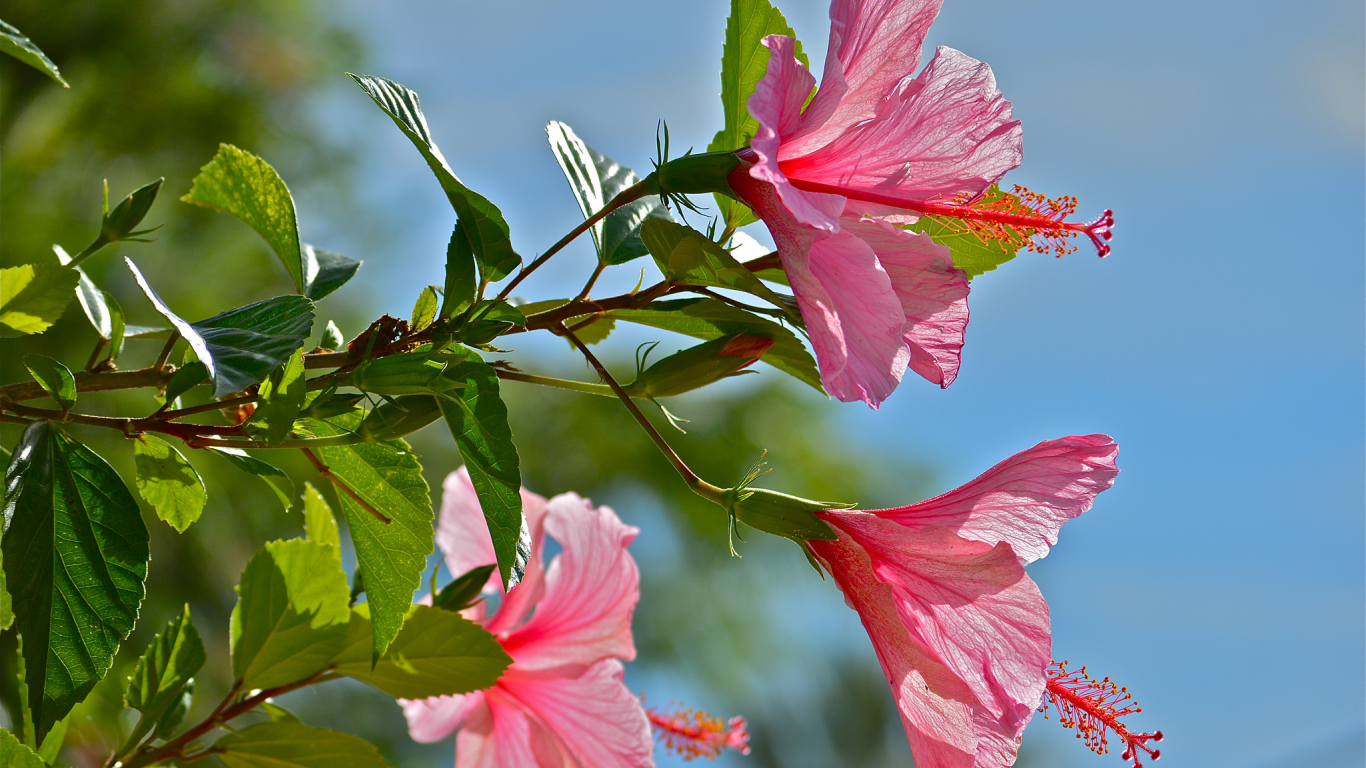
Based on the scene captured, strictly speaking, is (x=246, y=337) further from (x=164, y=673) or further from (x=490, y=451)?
(x=164, y=673)

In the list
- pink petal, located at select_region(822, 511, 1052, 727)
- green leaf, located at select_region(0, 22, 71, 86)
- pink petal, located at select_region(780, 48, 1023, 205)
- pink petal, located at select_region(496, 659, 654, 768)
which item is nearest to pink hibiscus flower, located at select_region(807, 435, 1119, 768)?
pink petal, located at select_region(822, 511, 1052, 727)

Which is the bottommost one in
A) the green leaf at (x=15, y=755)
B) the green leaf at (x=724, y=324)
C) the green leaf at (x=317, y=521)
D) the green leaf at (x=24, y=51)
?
the green leaf at (x=15, y=755)

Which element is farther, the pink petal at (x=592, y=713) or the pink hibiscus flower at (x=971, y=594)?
the pink petal at (x=592, y=713)

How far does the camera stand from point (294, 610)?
0.58 metres

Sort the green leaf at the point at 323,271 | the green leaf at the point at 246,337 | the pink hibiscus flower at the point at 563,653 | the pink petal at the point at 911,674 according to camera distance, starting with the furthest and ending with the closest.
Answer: the pink hibiscus flower at the point at 563,653 → the green leaf at the point at 323,271 → the pink petal at the point at 911,674 → the green leaf at the point at 246,337

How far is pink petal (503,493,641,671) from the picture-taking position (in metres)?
0.70

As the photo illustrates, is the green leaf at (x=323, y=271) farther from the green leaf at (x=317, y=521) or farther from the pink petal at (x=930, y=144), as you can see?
the pink petal at (x=930, y=144)

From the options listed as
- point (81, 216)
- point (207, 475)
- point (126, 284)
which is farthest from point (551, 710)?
point (81, 216)

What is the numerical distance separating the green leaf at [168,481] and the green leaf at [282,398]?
103 mm

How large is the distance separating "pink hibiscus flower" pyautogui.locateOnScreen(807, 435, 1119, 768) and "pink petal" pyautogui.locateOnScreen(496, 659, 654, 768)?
0.24 m

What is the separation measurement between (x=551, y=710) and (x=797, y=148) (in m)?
0.44

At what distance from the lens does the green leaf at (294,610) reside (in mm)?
574

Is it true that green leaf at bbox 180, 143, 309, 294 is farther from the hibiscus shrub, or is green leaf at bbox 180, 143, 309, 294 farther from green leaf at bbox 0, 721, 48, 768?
green leaf at bbox 0, 721, 48, 768

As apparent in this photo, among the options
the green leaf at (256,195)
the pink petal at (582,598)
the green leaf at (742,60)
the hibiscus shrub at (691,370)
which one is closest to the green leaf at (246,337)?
the hibiscus shrub at (691,370)
